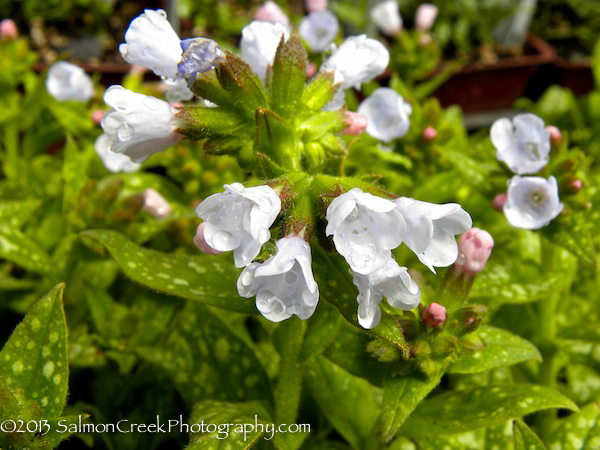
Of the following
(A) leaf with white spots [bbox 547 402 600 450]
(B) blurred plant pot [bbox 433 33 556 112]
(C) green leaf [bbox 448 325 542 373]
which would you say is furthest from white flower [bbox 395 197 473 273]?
(B) blurred plant pot [bbox 433 33 556 112]

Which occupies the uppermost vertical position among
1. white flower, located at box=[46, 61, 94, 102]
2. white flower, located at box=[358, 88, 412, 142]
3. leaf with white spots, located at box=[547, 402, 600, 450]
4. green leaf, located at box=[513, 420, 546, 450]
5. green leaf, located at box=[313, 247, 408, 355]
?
green leaf, located at box=[313, 247, 408, 355]

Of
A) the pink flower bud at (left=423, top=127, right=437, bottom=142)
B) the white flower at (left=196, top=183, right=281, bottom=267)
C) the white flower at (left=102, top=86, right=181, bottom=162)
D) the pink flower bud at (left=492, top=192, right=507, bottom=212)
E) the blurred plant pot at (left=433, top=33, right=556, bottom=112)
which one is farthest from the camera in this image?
the blurred plant pot at (left=433, top=33, right=556, bottom=112)

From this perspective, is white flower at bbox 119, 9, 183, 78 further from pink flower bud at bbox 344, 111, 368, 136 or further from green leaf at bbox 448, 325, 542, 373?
green leaf at bbox 448, 325, 542, 373

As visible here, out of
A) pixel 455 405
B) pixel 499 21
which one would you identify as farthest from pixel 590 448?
pixel 499 21

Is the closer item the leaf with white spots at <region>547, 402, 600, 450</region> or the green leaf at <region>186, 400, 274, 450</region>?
the green leaf at <region>186, 400, 274, 450</region>

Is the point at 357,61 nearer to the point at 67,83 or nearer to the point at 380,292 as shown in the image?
the point at 380,292

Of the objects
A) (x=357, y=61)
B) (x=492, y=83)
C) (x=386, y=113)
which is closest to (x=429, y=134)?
(x=386, y=113)
